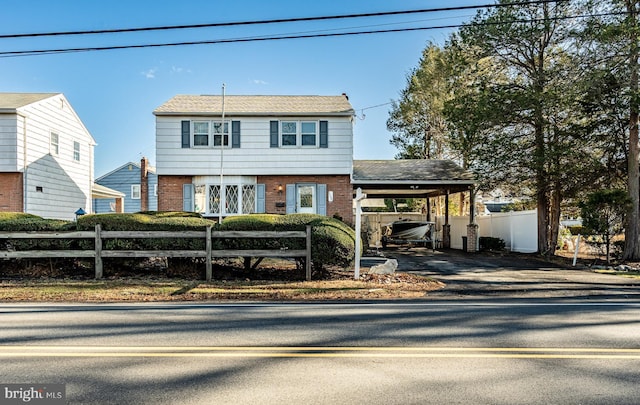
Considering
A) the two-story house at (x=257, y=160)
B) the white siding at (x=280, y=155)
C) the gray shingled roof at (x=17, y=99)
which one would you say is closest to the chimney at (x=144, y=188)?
the gray shingled roof at (x=17, y=99)

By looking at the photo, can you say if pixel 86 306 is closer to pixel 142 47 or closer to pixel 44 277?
pixel 44 277

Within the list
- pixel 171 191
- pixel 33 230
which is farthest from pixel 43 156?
pixel 33 230

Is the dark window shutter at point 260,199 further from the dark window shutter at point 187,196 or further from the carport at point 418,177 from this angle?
the carport at point 418,177

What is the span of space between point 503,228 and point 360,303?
18.0 metres

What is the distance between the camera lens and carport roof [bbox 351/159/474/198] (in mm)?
21531

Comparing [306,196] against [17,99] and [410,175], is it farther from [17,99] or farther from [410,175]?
[17,99]

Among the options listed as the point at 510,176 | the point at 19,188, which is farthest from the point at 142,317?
the point at 510,176

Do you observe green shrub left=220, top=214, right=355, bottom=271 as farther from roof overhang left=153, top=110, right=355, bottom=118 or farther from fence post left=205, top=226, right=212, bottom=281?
roof overhang left=153, top=110, right=355, bottom=118

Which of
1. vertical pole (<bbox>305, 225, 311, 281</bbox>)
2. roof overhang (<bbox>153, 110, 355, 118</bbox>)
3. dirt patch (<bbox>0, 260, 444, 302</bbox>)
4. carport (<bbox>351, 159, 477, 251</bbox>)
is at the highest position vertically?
roof overhang (<bbox>153, 110, 355, 118</bbox>)

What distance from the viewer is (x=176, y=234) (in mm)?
12680

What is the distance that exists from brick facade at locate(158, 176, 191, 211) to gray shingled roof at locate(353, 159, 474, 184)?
25.2 feet

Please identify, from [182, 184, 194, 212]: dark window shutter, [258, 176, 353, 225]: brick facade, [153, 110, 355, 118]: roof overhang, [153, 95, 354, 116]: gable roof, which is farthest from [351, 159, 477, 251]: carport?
[182, 184, 194, 212]: dark window shutter

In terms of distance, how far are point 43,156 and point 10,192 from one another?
254 cm

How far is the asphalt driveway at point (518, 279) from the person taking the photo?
11094 millimetres
